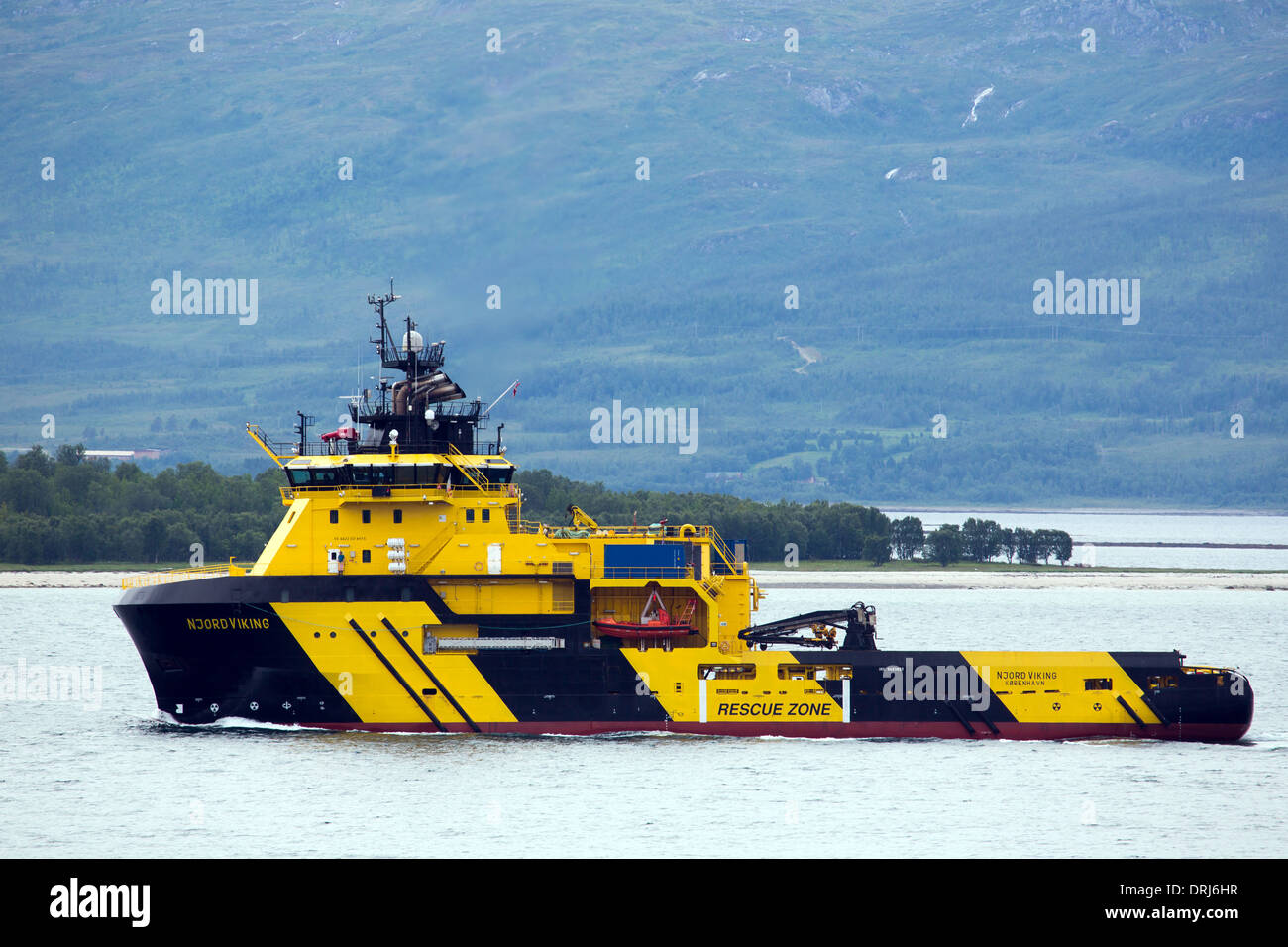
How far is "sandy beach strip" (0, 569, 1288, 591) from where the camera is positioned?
316ft

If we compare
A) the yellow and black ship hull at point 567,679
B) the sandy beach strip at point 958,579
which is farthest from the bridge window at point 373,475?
the sandy beach strip at point 958,579

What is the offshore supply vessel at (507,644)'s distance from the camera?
121 feet

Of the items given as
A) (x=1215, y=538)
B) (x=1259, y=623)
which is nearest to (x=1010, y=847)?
(x=1259, y=623)

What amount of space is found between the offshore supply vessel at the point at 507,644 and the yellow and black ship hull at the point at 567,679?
0.05 m

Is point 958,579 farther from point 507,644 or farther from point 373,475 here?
point 373,475

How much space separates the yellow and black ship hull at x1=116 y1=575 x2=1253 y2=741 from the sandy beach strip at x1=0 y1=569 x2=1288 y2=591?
57.2m

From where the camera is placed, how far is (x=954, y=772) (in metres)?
34.8

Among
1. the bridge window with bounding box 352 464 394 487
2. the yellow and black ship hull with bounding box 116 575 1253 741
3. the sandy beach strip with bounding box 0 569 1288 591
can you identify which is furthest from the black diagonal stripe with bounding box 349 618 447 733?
the sandy beach strip with bounding box 0 569 1288 591

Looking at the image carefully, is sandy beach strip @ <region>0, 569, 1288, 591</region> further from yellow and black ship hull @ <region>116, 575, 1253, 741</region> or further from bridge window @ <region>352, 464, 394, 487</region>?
bridge window @ <region>352, 464, 394, 487</region>

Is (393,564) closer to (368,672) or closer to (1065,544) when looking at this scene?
(368,672)

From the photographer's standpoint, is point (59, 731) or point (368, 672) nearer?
point (368, 672)

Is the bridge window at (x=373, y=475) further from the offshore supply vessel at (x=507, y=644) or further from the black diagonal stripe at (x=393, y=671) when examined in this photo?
the black diagonal stripe at (x=393, y=671)

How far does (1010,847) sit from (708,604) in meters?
11.4

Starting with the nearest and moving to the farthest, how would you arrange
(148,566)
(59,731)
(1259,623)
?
(59,731) < (1259,623) < (148,566)
